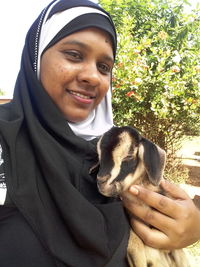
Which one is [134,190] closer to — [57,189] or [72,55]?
[57,189]

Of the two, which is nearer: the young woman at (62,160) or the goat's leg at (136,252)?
the young woman at (62,160)

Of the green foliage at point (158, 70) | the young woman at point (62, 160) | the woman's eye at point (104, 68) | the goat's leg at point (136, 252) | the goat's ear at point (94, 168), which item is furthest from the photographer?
the green foliage at point (158, 70)

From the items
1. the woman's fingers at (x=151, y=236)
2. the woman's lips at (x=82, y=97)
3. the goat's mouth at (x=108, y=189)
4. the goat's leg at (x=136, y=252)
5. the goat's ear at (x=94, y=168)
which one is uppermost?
the woman's lips at (x=82, y=97)

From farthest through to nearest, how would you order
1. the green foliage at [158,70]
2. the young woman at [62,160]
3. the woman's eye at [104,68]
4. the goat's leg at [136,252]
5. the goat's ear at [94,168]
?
1. the green foliage at [158,70]
2. the woman's eye at [104,68]
3. the goat's ear at [94,168]
4. the goat's leg at [136,252]
5. the young woman at [62,160]

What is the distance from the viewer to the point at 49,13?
5.68ft

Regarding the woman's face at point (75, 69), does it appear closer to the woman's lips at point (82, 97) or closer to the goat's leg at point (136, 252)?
the woman's lips at point (82, 97)

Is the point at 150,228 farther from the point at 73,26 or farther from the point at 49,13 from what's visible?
the point at 49,13

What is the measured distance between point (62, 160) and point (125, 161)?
0.29m

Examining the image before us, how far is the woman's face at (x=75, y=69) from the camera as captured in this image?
152 centimetres

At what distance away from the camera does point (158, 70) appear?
486 cm

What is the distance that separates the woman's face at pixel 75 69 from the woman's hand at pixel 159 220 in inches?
20.4

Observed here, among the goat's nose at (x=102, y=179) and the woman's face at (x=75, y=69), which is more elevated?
the woman's face at (x=75, y=69)

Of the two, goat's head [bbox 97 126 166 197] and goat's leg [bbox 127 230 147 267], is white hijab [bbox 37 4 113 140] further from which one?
goat's leg [bbox 127 230 147 267]

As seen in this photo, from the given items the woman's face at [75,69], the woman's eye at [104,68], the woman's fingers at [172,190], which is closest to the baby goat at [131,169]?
the woman's fingers at [172,190]
